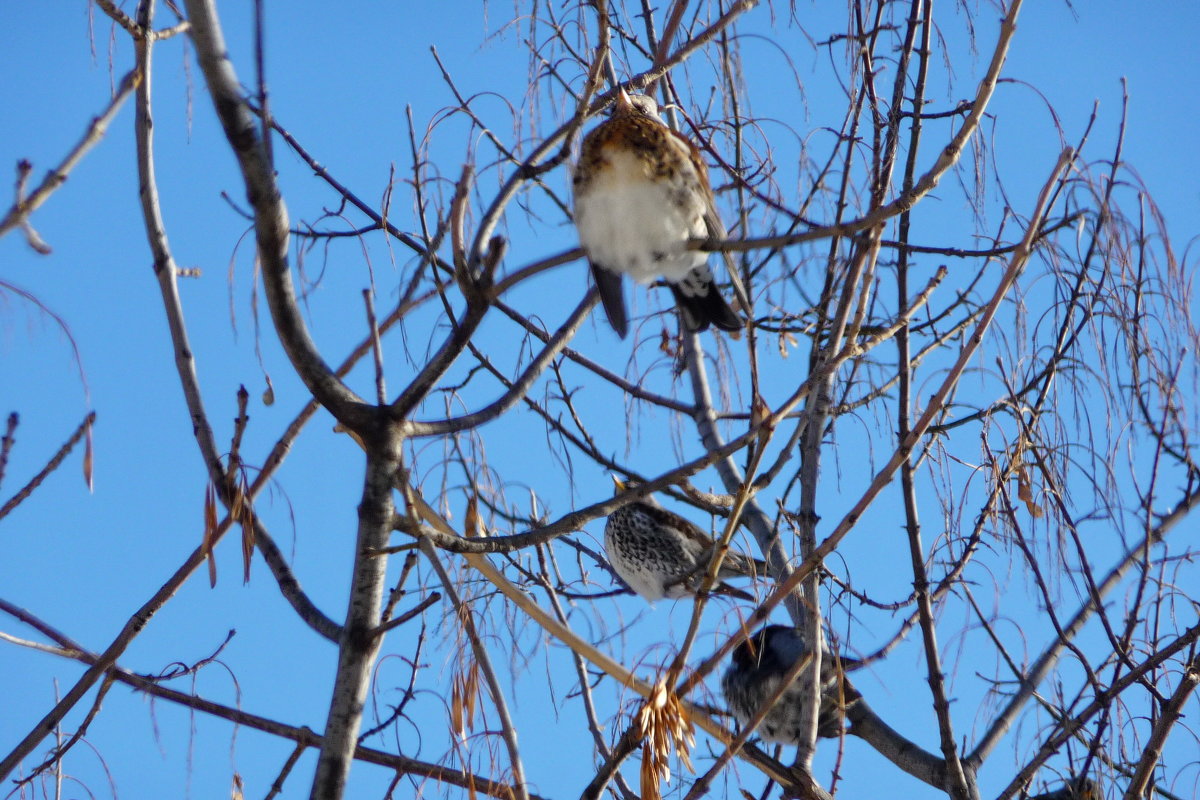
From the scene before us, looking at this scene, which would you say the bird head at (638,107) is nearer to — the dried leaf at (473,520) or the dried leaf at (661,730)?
the dried leaf at (473,520)

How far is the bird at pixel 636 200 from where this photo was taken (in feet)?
8.10

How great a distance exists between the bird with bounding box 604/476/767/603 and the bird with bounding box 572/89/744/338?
131 centimetres

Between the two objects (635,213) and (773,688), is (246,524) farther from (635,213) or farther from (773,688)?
(773,688)

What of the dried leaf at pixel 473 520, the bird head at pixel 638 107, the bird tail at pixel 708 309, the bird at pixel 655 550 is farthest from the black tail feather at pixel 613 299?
the bird at pixel 655 550

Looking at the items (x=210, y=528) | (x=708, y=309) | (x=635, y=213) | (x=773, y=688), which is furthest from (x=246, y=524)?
(x=773, y=688)

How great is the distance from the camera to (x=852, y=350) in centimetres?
153

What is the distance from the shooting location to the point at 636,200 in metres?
2.47

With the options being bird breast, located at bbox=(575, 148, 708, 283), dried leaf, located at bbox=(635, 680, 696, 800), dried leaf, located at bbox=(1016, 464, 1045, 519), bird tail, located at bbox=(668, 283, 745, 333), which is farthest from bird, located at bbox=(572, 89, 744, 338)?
dried leaf, located at bbox=(635, 680, 696, 800)

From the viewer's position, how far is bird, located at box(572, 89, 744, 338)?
8.10 ft

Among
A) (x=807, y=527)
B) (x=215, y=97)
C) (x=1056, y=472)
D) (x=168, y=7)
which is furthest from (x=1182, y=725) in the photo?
(x=168, y=7)

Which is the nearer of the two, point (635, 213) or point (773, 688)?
point (635, 213)

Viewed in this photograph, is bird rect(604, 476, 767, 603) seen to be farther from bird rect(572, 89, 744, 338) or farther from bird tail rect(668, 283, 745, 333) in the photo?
bird rect(572, 89, 744, 338)

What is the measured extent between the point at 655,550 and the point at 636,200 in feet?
5.60

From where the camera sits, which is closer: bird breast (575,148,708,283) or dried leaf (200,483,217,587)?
dried leaf (200,483,217,587)
